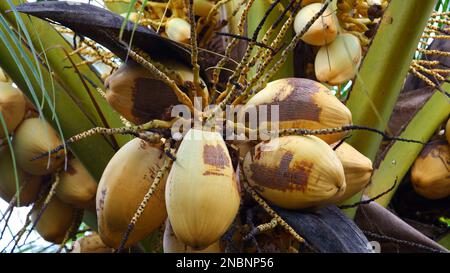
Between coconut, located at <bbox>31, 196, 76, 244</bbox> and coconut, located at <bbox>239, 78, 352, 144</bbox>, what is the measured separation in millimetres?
614

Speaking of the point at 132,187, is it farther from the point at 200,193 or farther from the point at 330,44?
the point at 330,44

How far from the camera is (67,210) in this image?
1.42 m

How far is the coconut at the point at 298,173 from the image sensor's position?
35.3 inches

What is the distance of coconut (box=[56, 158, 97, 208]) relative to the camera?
4.35 feet

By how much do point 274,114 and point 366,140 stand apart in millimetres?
293

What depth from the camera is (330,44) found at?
1.22 m

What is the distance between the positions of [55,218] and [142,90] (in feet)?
1.78

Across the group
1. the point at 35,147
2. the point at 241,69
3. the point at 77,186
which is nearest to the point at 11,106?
the point at 35,147

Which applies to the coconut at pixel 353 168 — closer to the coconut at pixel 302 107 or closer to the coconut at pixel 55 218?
the coconut at pixel 302 107

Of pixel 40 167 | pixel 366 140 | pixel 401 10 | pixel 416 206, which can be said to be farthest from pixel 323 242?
pixel 416 206

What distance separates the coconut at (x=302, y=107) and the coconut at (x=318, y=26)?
22 centimetres

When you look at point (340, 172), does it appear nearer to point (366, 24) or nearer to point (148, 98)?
point (148, 98)

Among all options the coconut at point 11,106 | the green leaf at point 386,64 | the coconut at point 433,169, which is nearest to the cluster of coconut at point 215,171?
the green leaf at point 386,64

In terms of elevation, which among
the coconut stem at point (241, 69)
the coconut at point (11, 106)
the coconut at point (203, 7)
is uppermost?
the coconut stem at point (241, 69)
